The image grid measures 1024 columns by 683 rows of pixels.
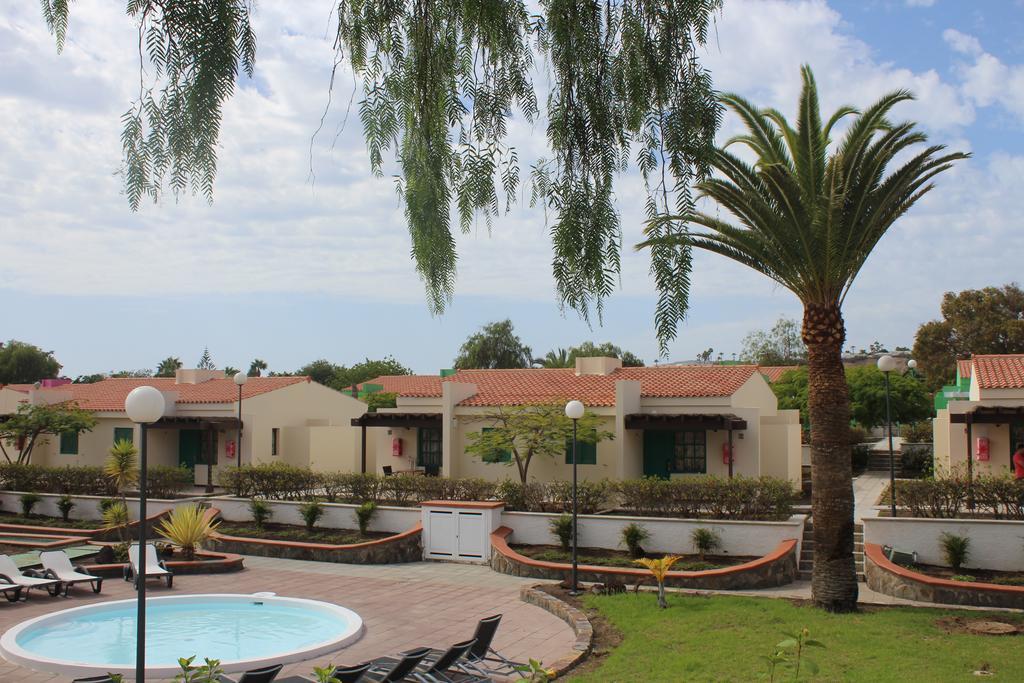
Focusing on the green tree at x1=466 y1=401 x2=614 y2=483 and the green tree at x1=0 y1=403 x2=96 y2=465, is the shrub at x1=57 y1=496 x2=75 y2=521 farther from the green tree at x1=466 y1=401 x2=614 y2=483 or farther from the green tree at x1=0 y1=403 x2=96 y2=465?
the green tree at x1=466 y1=401 x2=614 y2=483

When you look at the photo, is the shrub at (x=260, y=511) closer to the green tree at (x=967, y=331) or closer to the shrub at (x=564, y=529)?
the shrub at (x=564, y=529)

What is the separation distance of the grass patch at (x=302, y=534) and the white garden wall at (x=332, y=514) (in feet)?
0.67

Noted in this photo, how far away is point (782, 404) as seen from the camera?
43000 millimetres

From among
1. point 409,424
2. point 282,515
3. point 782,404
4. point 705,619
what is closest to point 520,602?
point 705,619

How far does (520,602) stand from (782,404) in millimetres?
29355

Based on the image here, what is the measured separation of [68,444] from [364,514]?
1850 cm

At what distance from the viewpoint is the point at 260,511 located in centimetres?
2438

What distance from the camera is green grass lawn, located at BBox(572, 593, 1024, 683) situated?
11.0 m

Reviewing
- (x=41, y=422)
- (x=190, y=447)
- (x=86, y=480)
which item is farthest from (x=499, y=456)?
(x=41, y=422)

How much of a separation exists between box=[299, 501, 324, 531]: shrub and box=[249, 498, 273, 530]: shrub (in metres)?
1.17

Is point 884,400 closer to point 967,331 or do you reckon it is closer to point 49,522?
point 967,331

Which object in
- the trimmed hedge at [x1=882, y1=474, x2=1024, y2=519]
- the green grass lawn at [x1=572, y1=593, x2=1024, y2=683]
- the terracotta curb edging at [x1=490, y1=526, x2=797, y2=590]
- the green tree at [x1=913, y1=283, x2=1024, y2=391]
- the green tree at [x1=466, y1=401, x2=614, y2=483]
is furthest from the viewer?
the green tree at [x1=913, y1=283, x2=1024, y2=391]

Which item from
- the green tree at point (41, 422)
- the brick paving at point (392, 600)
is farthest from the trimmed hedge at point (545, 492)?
the green tree at point (41, 422)

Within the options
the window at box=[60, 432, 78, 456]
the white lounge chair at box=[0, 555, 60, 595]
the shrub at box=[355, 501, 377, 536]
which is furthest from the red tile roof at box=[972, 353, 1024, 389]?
the window at box=[60, 432, 78, 456]
